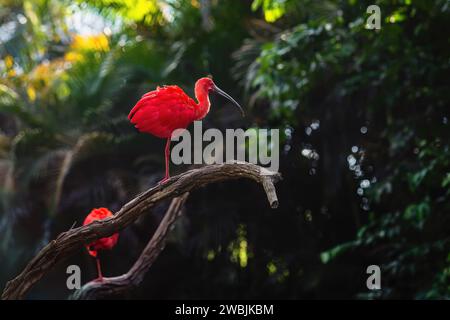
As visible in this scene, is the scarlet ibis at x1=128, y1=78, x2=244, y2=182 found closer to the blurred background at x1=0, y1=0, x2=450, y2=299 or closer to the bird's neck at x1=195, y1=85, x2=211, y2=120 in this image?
the bird's neck at x1=195, y1=85, x2=211, y2=120

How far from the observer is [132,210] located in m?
4.08

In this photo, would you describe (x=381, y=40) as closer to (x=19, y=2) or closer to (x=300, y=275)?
(x=300, y=275)

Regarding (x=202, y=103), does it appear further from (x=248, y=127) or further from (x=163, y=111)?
(x=248, y=127)

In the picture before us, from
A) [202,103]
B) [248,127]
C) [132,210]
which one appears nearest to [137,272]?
[132,210]

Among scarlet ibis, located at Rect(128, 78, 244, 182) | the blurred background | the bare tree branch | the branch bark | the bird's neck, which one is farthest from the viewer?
the blurred background

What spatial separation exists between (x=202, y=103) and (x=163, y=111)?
0.31 metres

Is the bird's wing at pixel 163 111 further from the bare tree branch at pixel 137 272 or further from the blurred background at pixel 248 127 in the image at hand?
the blurred background at pixel 248 127

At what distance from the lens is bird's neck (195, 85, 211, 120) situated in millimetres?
4344

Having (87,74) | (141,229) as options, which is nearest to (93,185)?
(141,229)

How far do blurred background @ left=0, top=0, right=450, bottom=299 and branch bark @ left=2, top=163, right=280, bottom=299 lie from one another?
284 cm

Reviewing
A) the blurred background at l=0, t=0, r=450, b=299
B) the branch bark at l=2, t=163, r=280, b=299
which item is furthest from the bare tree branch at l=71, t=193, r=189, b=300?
the blurred background at l=0, t=0, r=450, b=299

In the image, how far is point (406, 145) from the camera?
717 cm

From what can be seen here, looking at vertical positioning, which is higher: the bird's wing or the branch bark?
the bird's wing
